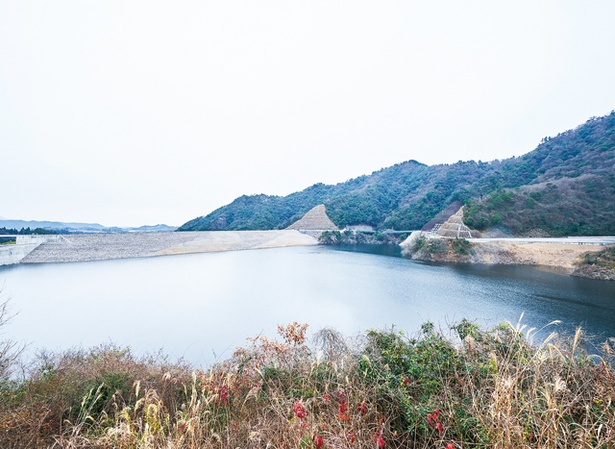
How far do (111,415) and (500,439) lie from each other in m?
3.65

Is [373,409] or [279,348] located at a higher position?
[373,409]

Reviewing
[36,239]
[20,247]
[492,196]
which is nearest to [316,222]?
[492,196]

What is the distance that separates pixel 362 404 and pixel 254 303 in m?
9.74

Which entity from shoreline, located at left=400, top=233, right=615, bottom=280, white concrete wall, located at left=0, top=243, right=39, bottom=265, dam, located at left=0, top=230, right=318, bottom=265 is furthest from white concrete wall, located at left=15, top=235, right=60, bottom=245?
shoreline, located at left=400, top=233, right=615, bottom=280

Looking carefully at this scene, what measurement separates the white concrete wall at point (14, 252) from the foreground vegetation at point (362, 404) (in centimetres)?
2386

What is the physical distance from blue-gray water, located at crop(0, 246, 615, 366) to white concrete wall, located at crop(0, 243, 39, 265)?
2041 mm

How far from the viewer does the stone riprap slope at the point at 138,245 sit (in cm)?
2295

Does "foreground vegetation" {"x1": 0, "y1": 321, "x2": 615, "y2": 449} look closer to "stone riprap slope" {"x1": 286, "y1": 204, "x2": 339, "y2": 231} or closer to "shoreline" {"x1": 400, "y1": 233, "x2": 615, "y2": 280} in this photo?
"shoreline" {"x1": 400, "y1": 233, "x2": 615, "y2": 280}

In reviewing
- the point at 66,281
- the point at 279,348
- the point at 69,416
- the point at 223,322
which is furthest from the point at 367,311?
the point at 66,281

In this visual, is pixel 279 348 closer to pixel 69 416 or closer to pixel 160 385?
pixel 160 385

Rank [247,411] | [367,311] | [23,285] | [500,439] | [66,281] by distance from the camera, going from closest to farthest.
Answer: [500,439] < [247,411] < [367,311] < [23,285] < [66,281]

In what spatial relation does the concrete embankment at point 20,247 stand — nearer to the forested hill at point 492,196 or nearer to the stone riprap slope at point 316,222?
the forested hill at point 492,196

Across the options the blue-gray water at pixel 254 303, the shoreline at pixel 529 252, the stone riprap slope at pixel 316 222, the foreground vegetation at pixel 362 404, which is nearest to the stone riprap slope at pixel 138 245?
the blue-gray water at pixel 254 303

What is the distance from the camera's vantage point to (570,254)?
18.1 m
